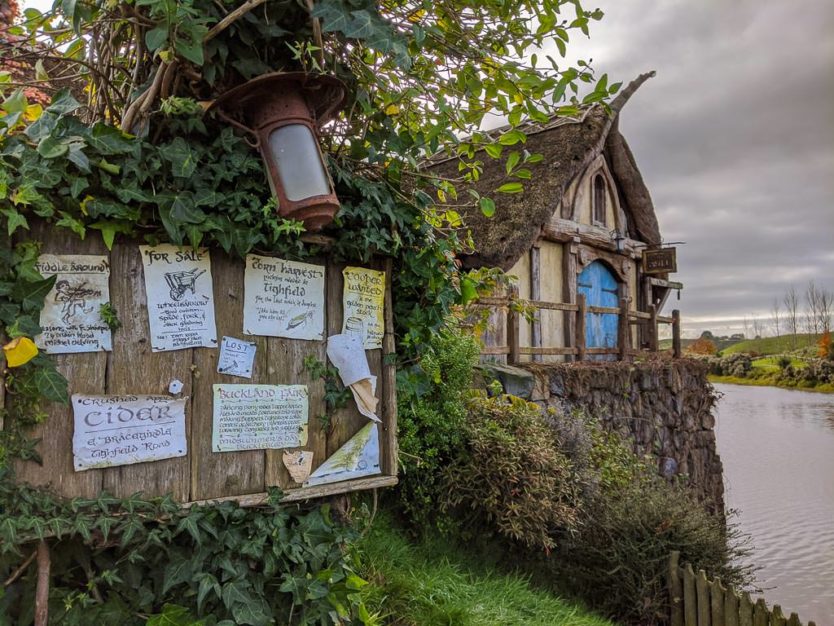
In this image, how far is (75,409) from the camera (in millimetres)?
1767

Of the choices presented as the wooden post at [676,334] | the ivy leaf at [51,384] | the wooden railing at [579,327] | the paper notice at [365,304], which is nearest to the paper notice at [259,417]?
the paper notice at [365,304]

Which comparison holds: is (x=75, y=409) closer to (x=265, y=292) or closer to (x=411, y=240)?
(x=265, y=292)

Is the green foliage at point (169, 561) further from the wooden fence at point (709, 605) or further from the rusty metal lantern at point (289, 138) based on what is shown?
the wooden fence at point (709, 605)

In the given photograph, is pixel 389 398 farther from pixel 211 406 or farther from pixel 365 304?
pixel 211 406

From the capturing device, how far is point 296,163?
2014mm

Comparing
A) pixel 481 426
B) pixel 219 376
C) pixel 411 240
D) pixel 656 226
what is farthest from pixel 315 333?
pixel 656 226

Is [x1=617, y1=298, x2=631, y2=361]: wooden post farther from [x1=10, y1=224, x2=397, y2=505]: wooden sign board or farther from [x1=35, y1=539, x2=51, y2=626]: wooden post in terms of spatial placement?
[x1=35, y1=539, x2=51, y2=626]: wooden post

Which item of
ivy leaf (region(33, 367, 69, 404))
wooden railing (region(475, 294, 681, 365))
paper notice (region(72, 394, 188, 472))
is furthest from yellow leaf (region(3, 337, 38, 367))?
wooden railing (region(475, 294, 681, 365))

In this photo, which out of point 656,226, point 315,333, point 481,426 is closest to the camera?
point 315,333

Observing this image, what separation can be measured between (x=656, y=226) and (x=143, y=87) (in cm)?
1180

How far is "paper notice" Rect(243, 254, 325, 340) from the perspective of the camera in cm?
212

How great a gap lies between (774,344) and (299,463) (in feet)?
145

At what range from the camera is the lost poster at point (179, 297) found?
1.92 m

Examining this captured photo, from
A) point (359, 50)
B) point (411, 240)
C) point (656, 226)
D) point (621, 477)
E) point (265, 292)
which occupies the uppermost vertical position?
point (656, 226)
